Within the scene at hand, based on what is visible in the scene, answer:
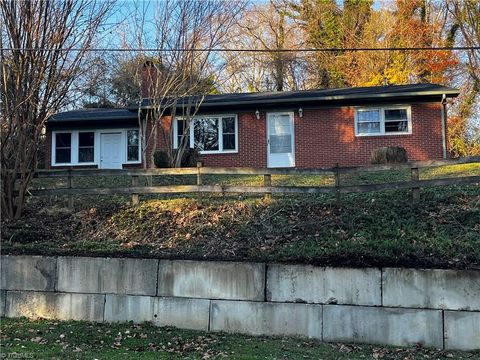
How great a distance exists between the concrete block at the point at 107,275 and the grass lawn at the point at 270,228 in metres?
0.26

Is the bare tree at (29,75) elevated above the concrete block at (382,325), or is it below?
above

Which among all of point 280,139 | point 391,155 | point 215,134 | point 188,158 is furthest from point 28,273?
point 280,139

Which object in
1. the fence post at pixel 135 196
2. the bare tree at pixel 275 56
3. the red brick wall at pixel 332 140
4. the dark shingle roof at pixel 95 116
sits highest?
the bare tree at pixel 275 56

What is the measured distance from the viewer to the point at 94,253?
26.1ft

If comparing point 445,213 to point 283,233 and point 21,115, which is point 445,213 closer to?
point 283,233

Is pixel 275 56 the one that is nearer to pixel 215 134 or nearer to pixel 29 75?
pixel 215 134

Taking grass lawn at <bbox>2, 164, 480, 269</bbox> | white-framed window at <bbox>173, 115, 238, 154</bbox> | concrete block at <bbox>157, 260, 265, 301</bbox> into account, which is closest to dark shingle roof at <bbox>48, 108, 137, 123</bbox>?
white-framed window at <bbox>173, 115, 238, 154</bbox>

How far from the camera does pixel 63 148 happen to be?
70.1ft

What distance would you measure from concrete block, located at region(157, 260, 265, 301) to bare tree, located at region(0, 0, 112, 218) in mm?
3944

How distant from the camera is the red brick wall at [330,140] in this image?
18328 millimetres

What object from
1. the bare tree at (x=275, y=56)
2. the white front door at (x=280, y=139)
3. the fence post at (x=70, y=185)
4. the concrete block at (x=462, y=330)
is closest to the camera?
the concrete block at (x=462, y=330)

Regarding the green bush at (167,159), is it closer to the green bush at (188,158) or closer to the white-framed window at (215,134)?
the green bush at (188,158)

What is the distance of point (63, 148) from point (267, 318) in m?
16.7

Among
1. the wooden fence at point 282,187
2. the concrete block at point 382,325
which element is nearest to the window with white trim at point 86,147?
the wooden fence at point 282,187
